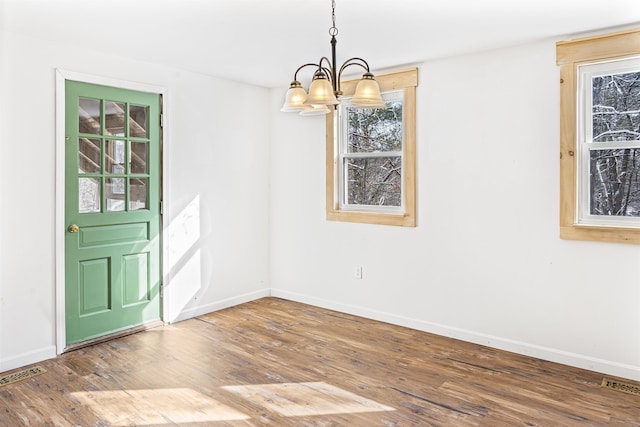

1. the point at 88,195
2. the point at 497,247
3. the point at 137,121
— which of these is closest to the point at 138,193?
the point at 88,195

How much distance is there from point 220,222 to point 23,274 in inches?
74.5

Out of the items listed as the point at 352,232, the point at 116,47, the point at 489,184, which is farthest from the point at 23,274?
the point at 489,184

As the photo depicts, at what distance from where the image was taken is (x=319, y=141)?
484cm

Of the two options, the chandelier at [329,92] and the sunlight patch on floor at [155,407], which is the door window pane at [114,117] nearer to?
the chandelier at [329,92]

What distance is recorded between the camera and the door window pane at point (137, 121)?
403cm

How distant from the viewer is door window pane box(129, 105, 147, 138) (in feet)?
13.2

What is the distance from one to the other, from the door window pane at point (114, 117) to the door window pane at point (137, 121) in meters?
0.09

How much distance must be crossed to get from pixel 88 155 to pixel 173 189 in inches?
32.7

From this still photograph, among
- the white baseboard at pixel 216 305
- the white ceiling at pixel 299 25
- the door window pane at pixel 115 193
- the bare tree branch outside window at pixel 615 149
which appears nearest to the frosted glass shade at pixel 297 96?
the white ceiling at pixel 299 25

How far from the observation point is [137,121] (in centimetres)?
407

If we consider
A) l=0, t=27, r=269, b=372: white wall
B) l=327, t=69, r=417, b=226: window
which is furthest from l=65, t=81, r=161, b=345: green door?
l=327, t=69, r=417, b=226: window

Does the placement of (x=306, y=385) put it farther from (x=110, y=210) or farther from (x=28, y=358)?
(x=110, y=210)

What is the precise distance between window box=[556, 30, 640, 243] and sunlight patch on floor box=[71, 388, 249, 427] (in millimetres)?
2745

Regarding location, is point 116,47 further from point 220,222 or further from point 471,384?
point 471,384
